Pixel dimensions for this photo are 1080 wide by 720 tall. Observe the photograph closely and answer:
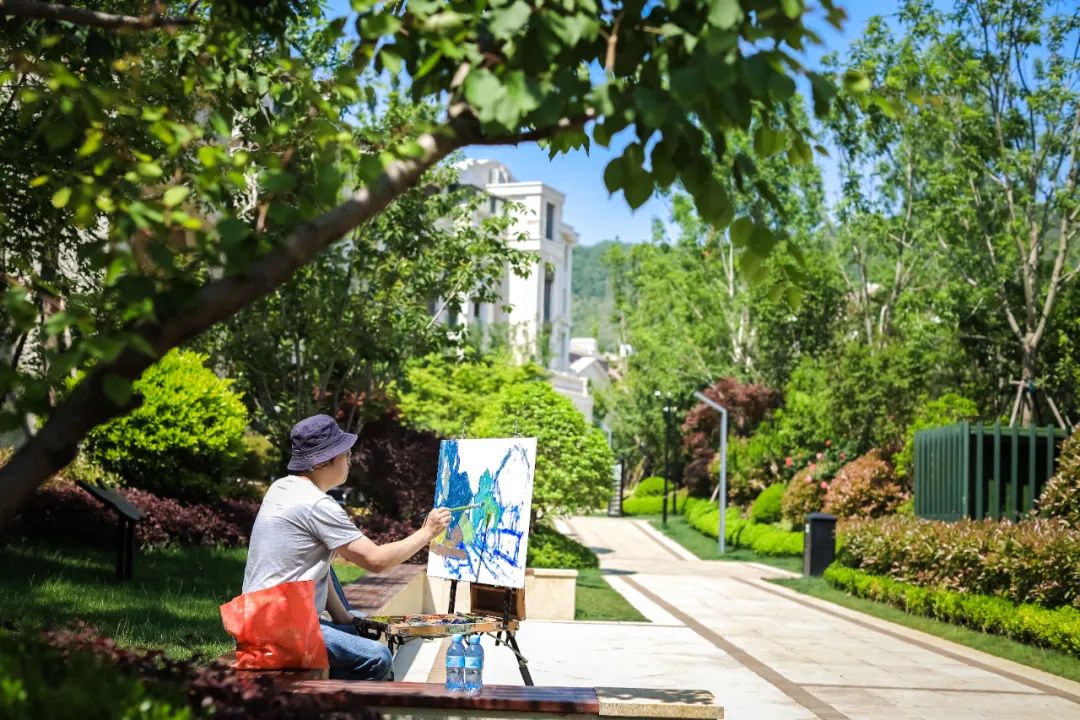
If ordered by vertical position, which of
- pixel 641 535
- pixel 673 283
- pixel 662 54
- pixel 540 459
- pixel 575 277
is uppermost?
pixel 575 277

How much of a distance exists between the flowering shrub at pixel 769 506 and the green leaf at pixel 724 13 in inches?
1363

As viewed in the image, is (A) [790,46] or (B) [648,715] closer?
(A) [790,46]

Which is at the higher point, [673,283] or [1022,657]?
[673,283]

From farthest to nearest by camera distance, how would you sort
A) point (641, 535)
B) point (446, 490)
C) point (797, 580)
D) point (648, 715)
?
point (641, 535) < point (797, 580) < point (446, 490) < point (648, 715)

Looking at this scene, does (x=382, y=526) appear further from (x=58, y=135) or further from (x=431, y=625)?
(x=58, y=135)

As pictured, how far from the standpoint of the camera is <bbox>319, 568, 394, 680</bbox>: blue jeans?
627cm

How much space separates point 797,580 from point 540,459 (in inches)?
241

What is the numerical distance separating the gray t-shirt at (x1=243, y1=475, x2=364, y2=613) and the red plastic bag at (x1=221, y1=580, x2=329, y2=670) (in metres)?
0.10

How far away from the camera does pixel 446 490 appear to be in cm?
899

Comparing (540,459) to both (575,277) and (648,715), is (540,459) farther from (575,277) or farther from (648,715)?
(575,277)

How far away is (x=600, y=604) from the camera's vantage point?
18.2 meters

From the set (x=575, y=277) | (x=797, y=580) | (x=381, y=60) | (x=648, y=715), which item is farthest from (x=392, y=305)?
(x=575, y=277)

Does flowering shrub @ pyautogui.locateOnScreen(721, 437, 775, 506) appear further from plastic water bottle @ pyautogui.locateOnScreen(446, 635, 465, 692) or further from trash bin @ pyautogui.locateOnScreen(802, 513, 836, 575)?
plastic water bottle @ pyautogui.locateOnScreen(446, 635, 465, 692)

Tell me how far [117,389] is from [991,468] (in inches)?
707
